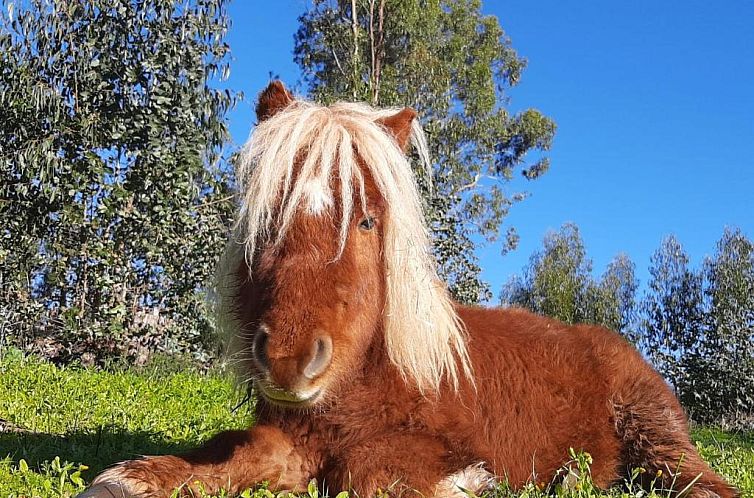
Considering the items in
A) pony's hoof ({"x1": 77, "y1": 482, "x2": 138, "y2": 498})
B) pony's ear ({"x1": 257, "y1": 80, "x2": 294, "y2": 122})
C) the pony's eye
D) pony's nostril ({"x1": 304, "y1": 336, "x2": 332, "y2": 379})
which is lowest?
pony's hoof ({"x1": 77, "y1": 482, "x2": 138, "y2": 498})

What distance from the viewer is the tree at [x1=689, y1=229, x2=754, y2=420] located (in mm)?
16891

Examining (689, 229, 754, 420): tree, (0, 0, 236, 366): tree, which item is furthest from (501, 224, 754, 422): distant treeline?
(0, 0, 236, 366): tree

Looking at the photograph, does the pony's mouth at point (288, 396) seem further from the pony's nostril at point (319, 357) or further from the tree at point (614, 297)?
the tree at point (614, 297)

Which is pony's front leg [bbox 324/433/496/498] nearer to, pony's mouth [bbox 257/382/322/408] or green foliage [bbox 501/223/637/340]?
pony's mouth [bbox 257/382/322/408]

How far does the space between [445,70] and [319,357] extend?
2478 centimetres

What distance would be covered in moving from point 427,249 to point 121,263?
883 centimetres

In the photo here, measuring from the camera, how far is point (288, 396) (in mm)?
2223

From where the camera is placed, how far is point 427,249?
3.00 m

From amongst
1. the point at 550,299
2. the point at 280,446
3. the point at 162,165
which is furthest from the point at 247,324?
the point at 550,299

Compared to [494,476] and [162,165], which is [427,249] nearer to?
[494,476]

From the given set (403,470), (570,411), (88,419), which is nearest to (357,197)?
(403,470)

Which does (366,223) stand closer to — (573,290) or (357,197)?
(357,197)

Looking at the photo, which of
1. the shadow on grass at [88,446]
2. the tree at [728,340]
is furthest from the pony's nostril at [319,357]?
the tree at [728,340]

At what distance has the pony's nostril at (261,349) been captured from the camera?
221 cm
